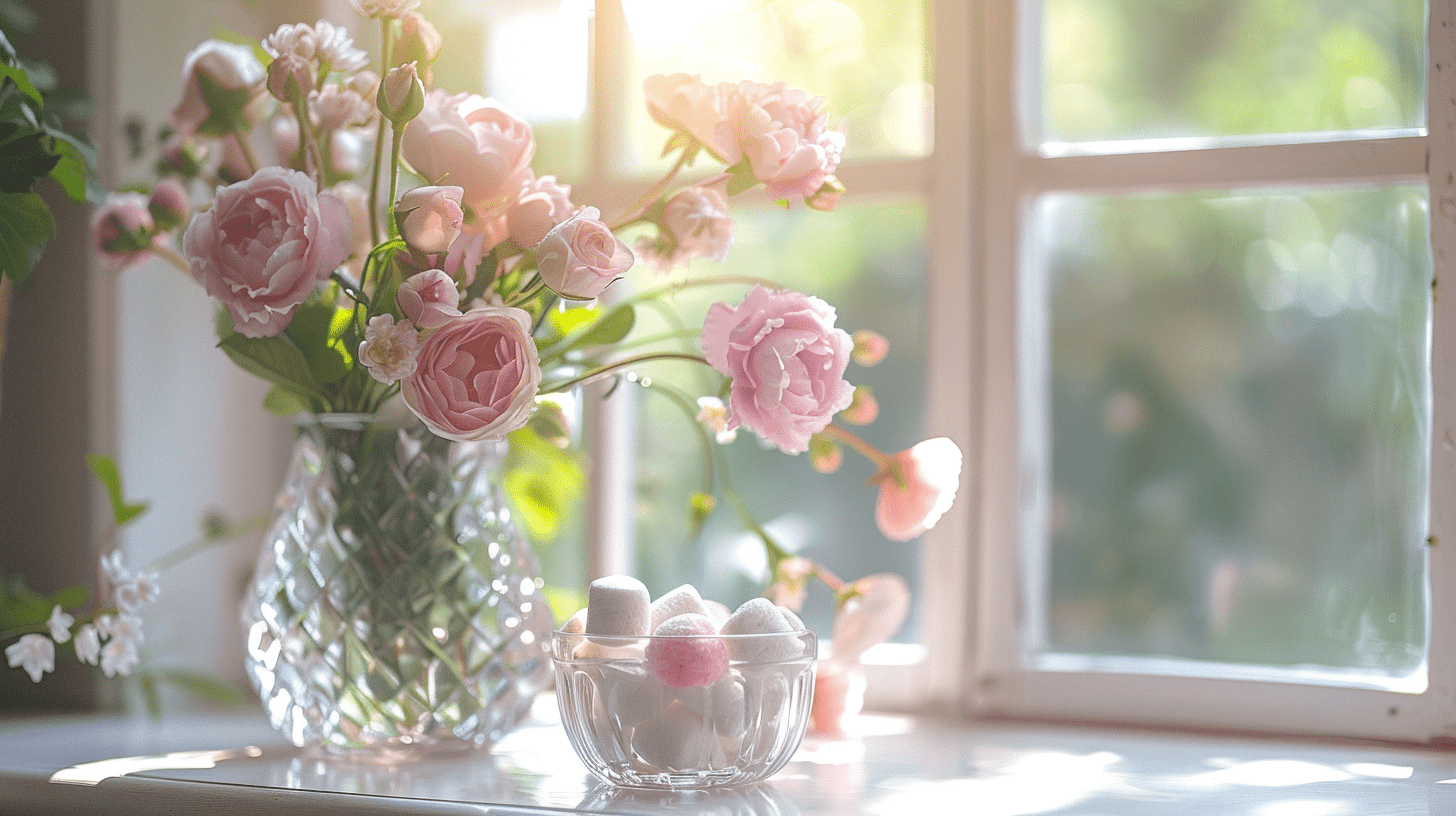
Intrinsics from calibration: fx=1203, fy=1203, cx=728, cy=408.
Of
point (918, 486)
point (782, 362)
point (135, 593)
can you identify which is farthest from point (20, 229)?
point (918, 486)

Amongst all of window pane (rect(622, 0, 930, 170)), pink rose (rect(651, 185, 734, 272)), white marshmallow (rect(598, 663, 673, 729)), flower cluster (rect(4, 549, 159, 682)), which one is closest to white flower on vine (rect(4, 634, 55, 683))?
flower cluster (rect(4, 549, 159, 682))

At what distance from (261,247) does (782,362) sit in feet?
1.16

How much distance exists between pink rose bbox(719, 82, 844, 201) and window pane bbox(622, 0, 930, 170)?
362 millimetres

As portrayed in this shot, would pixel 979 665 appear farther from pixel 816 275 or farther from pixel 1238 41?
pixel 1238 41

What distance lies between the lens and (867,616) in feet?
3.29

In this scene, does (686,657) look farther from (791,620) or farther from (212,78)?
(212,78)

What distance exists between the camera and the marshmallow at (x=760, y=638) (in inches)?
31.8

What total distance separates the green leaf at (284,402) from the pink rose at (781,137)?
1.30ft

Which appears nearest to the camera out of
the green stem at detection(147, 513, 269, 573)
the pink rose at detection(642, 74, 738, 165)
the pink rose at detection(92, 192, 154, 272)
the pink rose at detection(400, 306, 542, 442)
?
the pink rose at detection(400, 306, 542, 442)

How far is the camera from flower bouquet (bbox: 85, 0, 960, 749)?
792 millimetres

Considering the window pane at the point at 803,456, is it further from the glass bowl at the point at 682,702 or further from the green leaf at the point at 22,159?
the green leaf at the point at 22,159

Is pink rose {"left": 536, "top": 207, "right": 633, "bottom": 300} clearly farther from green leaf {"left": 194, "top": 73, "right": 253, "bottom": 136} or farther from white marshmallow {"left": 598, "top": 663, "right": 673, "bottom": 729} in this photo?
green leaf {"left": 194, "top": 73, "right": 253, "bottom": 136}

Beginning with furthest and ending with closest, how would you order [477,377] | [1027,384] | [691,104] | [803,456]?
[803,456]
[1027,384]
[691,104]
[477,377]

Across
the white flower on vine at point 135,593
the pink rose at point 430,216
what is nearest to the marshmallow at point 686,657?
the pink rose at point 430,216
